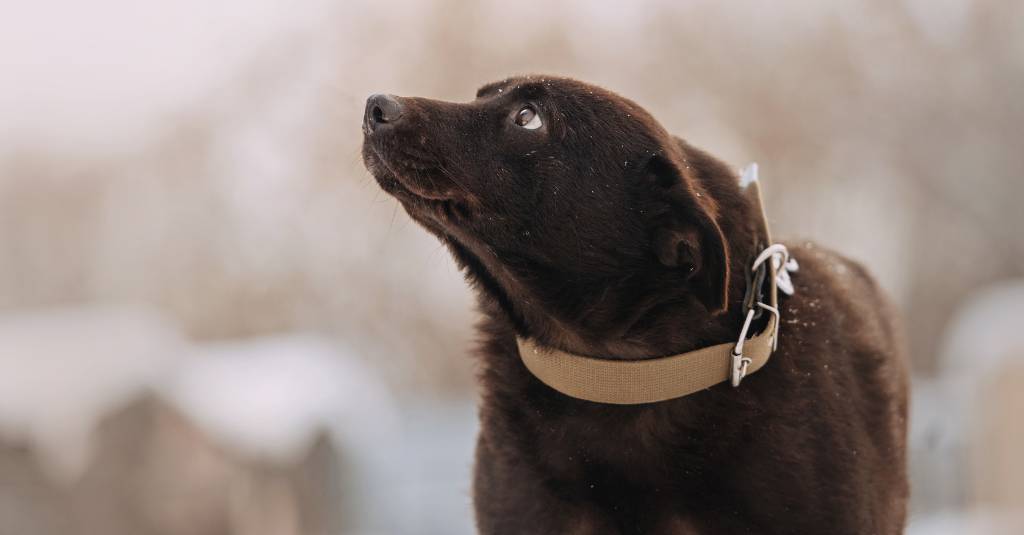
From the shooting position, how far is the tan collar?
110 inches

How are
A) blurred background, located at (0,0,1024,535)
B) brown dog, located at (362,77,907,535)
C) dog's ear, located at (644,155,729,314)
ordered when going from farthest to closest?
blurred background, located at (0,0,1024,535) → brown dog, located at (362,77,907,535) → dog's ear, located at (644,155,729,314)

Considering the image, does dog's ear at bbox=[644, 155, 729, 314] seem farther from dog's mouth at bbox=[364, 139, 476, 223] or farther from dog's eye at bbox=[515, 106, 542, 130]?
dog's mouth at bbox=[364, 139, 476, 223]

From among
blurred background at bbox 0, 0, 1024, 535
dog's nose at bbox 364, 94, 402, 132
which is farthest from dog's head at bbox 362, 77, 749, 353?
blurred background at bbox 0, 0, 1024, 535

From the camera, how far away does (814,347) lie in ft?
9.60

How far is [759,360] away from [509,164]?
76cm

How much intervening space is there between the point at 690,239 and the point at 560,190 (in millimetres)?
332

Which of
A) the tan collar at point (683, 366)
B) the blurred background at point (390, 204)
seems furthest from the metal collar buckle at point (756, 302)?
the blurred background at point (390, 204)

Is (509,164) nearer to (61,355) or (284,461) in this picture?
(284,461)

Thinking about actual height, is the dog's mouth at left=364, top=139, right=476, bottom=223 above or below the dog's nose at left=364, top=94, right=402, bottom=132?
below

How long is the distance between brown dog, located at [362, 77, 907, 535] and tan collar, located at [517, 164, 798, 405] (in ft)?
0.14

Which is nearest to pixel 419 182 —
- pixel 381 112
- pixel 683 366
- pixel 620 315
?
pixel 381 112

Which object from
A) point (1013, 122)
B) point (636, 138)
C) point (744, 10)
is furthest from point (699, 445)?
point (1013, 122)

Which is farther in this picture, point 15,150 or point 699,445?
point 15,150

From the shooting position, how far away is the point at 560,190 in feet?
9.20
